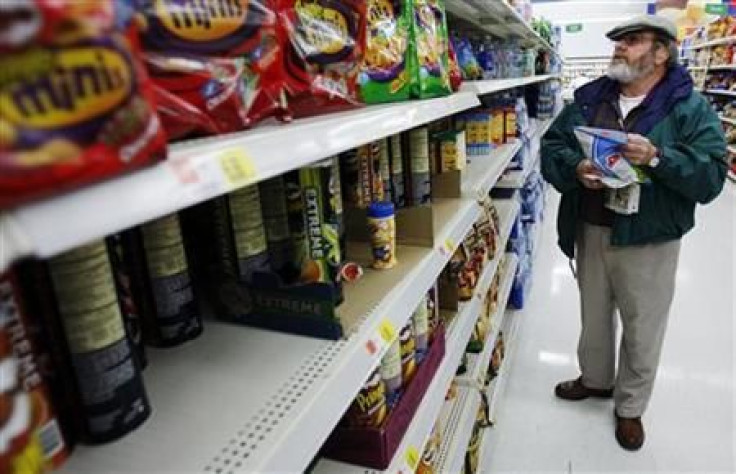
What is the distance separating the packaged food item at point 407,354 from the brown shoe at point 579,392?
1706mm

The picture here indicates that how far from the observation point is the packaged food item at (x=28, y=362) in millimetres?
484

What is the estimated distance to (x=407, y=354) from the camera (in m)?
1.12

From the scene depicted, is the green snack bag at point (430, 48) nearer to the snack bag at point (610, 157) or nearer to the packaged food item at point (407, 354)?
the packaged food item at point (407, 354)

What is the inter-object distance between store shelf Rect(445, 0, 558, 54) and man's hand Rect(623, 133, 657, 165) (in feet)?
2.59

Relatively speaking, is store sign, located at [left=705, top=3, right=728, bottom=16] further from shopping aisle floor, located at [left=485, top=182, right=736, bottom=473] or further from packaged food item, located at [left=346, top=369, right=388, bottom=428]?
packaged food item, located at [left=346, top=369, right=388, bottom=428]

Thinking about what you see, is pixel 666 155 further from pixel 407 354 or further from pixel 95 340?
pixel 95 340

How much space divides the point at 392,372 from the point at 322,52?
0.62 m

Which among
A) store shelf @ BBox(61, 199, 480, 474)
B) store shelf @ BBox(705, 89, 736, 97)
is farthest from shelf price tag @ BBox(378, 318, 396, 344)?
store shelf @ BBox(705, 89, 736, 97)

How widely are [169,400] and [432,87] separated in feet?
3.02

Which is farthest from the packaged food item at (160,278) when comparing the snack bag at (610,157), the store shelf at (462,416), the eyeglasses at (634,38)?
the eyeglasses at (634,38)

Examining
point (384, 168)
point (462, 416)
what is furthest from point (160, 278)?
point (462, 416)

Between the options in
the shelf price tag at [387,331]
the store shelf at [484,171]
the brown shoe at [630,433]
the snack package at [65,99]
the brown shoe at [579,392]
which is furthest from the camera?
the brown shoe at [579,392]

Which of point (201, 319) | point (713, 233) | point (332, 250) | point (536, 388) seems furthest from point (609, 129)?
point (713, 233)

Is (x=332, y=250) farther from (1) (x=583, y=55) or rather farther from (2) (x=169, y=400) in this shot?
(1) (x=583, y=55)
